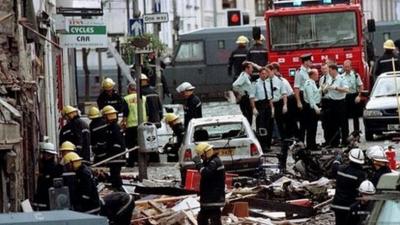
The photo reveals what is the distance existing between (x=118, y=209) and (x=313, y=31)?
19075 mm

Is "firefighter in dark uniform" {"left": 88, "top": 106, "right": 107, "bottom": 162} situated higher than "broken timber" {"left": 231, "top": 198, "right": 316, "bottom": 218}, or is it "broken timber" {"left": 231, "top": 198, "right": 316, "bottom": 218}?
"firefighter in dark uniform" {"left": 88, "top": 106, "right": 107, "bottom": 162}

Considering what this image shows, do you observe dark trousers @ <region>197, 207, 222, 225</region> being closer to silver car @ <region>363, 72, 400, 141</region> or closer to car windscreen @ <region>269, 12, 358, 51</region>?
silver car @ <region>363, 72, 400, 141</region>

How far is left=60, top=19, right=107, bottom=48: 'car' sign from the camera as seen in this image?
1093 inches

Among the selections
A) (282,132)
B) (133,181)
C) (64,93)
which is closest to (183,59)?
(64,93)

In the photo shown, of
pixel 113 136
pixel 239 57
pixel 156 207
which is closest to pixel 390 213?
pixel 156 207

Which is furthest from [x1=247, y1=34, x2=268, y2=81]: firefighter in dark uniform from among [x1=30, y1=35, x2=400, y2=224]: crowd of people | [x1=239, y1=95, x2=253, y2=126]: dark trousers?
[x1=239, y1=95, x2=253, y2=126]: dark trousers

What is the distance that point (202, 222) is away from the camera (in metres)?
20.7

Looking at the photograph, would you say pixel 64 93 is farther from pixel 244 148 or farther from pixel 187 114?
pixel 244 148

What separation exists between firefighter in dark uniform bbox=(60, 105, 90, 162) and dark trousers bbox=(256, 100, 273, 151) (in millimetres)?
6100

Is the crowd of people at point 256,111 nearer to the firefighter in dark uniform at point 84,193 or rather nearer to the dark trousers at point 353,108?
the dark trousers at point 353,108

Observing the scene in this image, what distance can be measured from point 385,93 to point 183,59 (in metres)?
22.8

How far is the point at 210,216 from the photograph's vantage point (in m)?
20.6

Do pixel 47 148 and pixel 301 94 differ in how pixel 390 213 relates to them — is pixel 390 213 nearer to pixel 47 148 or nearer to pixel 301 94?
pixel 47 148

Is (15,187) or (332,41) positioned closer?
(15,187)
